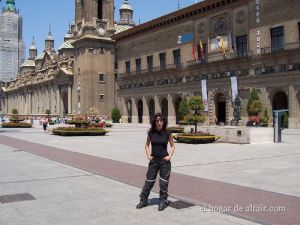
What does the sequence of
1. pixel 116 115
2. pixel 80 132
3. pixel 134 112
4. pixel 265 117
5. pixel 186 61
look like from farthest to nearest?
pixel 116 115, pixel 134 112, pixel 186 61, pixel 265 117, pixel 80 132

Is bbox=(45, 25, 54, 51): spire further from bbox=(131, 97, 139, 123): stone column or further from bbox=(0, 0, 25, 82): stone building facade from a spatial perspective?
bbox=(131, 97, 139, 123): stone column

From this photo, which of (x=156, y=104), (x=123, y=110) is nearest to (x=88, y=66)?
(x=123, y=110)

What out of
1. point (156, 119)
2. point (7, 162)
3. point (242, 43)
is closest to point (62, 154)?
point (7, 162)

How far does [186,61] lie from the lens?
50.9 meters

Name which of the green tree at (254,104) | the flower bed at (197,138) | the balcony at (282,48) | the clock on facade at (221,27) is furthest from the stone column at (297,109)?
the flower bed at (197,138)

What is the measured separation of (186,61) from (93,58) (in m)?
25.5

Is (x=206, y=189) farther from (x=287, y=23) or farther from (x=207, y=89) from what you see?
(x=207, y=89)

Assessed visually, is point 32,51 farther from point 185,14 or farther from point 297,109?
point 297,109

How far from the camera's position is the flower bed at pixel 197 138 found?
2270cm

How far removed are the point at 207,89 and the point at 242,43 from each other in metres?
7.07

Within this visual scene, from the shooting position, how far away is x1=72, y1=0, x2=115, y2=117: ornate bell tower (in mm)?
70312

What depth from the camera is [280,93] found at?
41.2m

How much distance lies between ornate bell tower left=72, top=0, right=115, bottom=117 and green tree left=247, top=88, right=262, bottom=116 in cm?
3504

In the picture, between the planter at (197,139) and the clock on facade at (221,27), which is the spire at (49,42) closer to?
the clock on facade at (221,27)
